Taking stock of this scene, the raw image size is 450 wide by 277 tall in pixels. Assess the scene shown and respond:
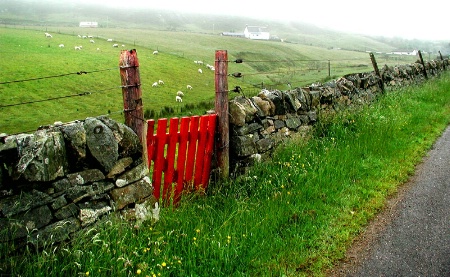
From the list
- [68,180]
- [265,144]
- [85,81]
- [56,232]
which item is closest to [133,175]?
[68,180]

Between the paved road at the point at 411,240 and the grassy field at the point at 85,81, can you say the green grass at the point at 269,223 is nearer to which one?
the paved road at the point at 411,240

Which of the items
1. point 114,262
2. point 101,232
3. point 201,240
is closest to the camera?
point 114,262

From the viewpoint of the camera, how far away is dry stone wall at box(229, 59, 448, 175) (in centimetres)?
683

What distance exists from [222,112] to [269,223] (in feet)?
7.67

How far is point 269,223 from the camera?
199 inches

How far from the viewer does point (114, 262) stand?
3779mm

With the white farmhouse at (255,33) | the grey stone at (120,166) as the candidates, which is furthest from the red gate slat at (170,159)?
the white farmhouse at (255,33)

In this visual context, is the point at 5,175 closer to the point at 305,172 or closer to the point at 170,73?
the point at 305,172

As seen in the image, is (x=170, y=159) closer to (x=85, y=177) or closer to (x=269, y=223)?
(x=85, y=177)

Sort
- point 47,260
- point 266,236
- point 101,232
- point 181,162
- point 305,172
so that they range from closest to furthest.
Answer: point 47,260 < point 101,232 < point 266,236 < point 181,162 < point 305,172

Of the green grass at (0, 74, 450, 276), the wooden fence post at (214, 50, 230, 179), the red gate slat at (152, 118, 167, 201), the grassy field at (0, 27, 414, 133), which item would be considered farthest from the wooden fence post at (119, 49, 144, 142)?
the grassy field at (0, 27, 414, 133)

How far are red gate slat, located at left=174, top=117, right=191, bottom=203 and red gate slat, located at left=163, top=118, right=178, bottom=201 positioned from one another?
13 cm

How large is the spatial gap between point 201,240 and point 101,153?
5.20 feet

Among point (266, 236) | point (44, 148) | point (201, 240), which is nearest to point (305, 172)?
point (266, 236)
